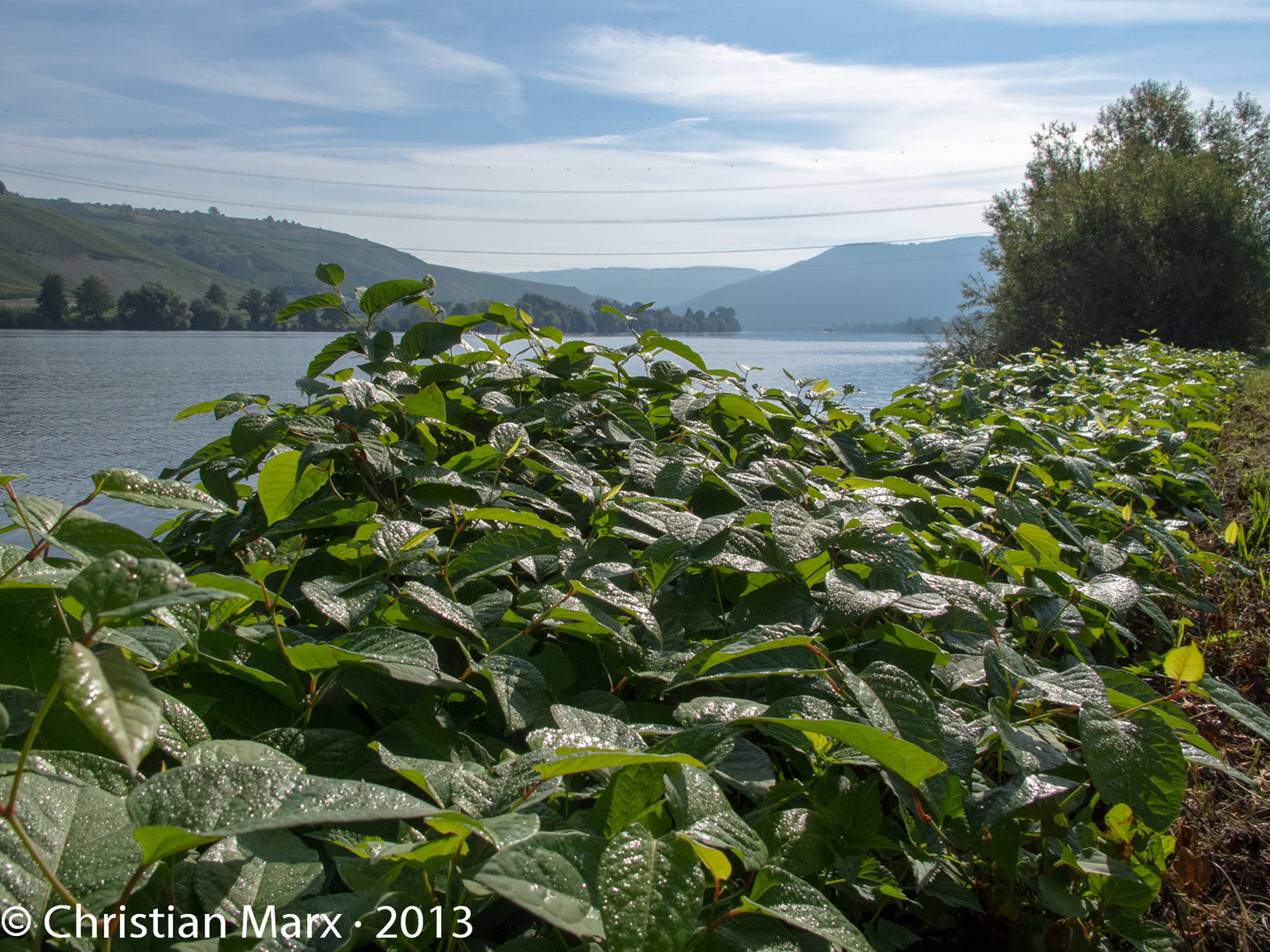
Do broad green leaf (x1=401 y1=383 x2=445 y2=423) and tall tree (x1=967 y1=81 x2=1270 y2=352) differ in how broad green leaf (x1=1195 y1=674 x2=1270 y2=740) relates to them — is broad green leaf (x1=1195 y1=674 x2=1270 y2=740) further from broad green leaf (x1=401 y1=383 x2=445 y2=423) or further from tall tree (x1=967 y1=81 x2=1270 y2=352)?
tall tree (x1=967 y1=81 x2=1270 y2=352)

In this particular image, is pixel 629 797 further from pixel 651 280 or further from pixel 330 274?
pixel 651 280

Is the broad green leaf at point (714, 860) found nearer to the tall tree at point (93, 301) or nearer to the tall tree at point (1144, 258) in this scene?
the tall tree at point (93, 301)

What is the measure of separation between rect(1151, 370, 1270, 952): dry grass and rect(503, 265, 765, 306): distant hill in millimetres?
46247

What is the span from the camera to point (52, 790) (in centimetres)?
51

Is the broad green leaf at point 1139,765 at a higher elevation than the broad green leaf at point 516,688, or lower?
lower

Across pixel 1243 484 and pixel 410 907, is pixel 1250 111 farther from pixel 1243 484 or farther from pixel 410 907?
pixel 410 907

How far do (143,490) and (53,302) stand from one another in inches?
176

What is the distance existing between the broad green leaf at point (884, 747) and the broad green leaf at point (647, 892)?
7.3 inches

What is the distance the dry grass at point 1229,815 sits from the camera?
3.30 ft

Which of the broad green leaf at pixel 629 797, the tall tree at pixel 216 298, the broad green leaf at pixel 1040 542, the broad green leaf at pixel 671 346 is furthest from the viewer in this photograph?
the tall tree at pixel 216 298

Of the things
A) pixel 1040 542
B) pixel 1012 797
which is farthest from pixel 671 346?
pixel 1012 797

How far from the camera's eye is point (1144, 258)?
16312 millimetres

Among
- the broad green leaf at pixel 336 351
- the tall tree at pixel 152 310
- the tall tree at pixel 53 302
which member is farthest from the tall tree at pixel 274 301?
the broad green leaf at pixel 336 351

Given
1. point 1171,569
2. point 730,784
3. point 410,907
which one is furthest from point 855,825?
point 1171,569
